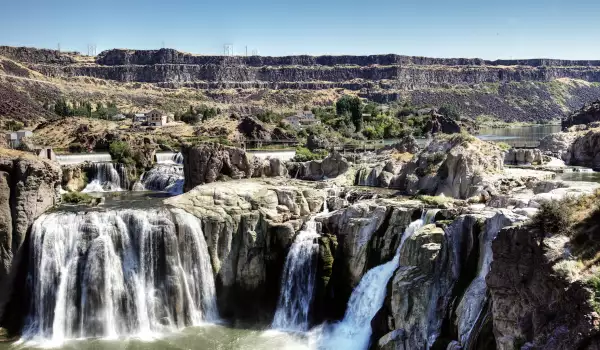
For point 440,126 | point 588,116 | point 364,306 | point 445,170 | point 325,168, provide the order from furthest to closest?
point 440,126
point 588,116
point 325,168
point 445,170
point 364,306

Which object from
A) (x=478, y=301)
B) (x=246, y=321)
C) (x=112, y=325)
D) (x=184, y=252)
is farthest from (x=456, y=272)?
(x=112, y=325)

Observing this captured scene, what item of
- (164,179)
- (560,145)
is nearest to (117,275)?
(164,179)

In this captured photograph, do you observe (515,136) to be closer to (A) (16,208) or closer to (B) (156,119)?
(B) (156,119)

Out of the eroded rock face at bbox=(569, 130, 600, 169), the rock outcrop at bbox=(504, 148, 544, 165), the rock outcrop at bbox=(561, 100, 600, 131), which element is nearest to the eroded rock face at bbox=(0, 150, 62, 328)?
the rock outcrop at bbox=(504, 148, 544, 165)

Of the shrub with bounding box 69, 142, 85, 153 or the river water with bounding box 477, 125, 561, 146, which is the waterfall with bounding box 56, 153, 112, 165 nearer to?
the shrub with bounding box 69, 142, 85, 153

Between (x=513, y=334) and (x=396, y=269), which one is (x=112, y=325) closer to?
(x=396, y=269)
